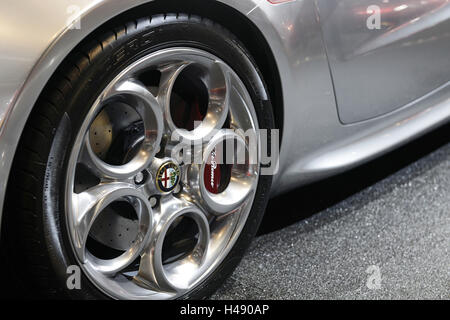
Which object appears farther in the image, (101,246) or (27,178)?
(101,246)

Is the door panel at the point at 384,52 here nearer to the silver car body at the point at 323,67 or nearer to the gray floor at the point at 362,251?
the silver car body at the point at 323,67

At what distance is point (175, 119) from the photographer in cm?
147

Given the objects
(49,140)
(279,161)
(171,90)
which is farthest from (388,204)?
(49,140)

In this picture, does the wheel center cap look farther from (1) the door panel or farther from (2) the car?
(1) the door panel

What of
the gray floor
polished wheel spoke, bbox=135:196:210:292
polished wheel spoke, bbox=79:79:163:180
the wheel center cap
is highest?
polished wheel spoke, bbox=79:79:163:180

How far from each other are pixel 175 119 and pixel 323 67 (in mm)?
370

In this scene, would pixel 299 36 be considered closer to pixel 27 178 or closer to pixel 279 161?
pixel 279 161

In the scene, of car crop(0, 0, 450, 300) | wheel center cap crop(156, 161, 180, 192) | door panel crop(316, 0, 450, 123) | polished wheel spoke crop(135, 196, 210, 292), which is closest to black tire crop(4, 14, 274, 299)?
car crop(0, 0, 450, 300)

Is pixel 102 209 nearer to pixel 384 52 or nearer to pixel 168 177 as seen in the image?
pixel 168 177

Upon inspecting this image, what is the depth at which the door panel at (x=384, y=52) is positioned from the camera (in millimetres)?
1552

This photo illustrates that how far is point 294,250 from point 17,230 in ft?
2.68

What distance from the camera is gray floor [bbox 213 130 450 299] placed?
1614 millimetres

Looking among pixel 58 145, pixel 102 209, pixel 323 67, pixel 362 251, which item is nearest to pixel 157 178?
pixel 102 209

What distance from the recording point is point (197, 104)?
149cm
